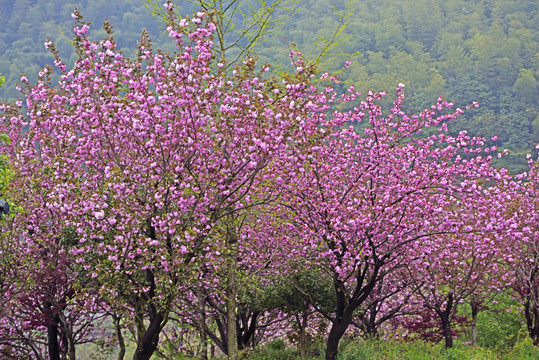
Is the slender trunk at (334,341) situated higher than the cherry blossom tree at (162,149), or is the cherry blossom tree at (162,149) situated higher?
the cherry blossom tree at (162,149)

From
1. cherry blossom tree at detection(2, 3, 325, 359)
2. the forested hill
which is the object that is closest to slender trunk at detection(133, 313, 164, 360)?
cherry blossom tree at detection(2, 3, 325, 359)

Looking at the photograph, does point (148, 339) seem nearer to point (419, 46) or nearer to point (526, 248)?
point (526, 248)

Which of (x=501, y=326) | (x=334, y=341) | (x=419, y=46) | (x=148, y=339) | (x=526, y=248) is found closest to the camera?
(x=148, y=339)

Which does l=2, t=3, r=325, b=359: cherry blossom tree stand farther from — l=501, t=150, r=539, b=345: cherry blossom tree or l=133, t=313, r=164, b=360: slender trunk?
l=501, t=150, r=539, b=345: cherry blossom tree

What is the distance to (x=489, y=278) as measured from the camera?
20.2 meters

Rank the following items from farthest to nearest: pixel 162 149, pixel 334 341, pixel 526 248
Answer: pixel 526 248
pixel 334 341
pixel 162 149

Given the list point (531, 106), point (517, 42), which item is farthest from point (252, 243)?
point (517, 42)

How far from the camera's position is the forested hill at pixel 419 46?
103 m

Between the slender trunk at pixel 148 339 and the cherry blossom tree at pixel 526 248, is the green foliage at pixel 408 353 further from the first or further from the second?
the slender trunk at pixel 148 339

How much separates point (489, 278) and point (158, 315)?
13.8 meters

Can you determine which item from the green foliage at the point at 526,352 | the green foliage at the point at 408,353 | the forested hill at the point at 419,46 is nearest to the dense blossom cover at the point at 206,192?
the green foliage at the point at 408,353

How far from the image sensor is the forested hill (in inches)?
4065

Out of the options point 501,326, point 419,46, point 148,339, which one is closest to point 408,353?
point 148,339

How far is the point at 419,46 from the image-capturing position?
13212 centimetres
